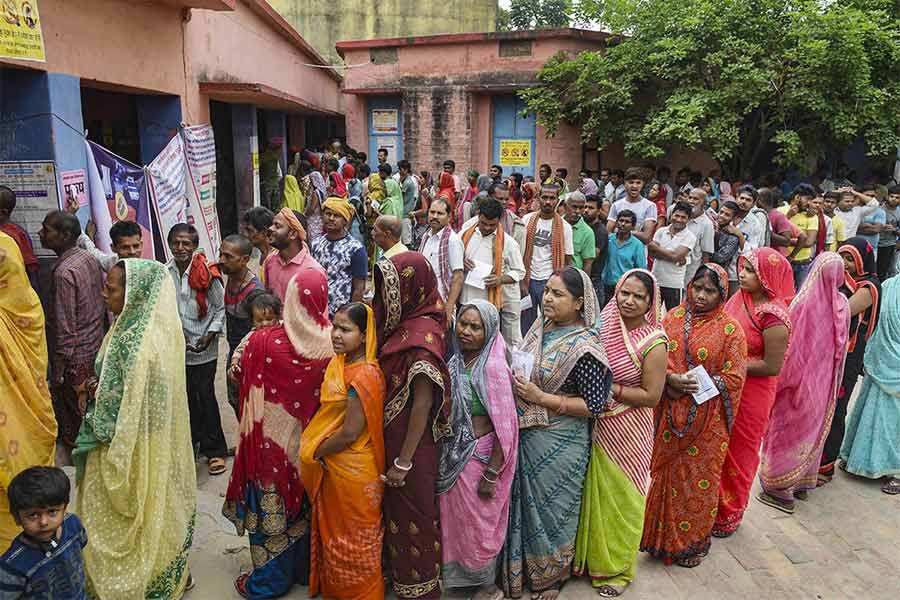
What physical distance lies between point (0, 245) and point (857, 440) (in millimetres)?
5477

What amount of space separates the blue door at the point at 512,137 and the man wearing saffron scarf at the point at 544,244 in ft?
27.4

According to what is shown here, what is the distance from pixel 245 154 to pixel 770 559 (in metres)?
8.69

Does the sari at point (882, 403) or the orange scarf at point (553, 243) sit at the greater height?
the orange scarf at point (553, 243)

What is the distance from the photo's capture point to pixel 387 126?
50.0ft

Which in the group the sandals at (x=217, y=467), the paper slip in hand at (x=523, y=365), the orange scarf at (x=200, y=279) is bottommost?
the sandals at (x=217, y=467)

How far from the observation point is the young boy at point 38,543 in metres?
2.21

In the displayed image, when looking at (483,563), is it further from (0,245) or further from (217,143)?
(217,143)

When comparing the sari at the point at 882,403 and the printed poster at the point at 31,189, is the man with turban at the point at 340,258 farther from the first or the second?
the sari at the point at 882,403

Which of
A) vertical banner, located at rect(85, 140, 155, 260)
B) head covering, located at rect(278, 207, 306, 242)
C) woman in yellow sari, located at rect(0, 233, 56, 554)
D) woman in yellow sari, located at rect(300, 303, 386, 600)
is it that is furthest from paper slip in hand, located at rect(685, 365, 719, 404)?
vertical banner, located at rect(85, 140, 155, 260)

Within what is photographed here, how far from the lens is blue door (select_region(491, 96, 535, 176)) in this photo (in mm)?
14289

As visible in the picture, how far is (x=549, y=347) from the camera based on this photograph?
3.07 metres

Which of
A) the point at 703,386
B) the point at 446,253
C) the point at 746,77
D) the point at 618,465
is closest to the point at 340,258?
the point at 446,253

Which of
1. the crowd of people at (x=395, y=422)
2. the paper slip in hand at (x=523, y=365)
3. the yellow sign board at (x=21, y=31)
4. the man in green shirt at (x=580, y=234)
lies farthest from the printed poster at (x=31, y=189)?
the man in green shirt at (x=580, y=234)

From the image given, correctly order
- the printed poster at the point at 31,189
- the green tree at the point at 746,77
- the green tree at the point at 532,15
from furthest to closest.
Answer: the green tree at the point at 532,15 < the green tree at the point at 746,77 < the printed poster at the point at 31,189
